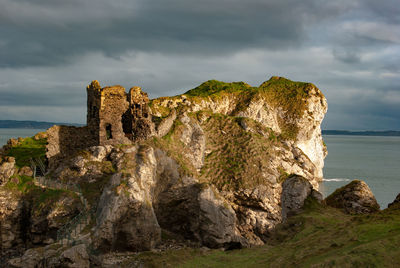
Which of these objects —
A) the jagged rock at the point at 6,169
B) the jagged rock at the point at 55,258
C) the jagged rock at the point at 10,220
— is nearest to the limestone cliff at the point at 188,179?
the jagged rock at the point at 6,169

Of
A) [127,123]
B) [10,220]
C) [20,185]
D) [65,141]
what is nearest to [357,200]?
[127,123]

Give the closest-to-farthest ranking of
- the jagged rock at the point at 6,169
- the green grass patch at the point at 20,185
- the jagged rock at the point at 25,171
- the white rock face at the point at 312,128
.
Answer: the green grass patch at the point at 20,185 < the jagged rock at the point at 6,169 < the jagged rock at the point at 25,171 < the white rock face at the point at 312,128

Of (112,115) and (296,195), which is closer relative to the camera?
(296,195)

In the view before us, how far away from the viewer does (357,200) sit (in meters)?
35.0

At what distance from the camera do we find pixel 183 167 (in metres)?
42.2

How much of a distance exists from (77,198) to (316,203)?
25.4 metres

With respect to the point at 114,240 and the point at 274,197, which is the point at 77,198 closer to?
the point at 114,240

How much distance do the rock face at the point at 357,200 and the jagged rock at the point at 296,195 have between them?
349 centimetres

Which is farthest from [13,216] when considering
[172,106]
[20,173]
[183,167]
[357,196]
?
[357,196]

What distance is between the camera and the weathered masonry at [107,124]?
43.1 m

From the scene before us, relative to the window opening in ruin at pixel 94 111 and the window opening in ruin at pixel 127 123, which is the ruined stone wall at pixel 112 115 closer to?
the window opening in ruin at pixel 127 123

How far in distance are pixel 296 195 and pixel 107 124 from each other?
2483cm

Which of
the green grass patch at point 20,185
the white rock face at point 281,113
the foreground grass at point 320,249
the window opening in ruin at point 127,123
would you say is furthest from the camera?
the white rock face at point 281,113

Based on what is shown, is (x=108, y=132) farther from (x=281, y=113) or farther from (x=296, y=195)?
(x=281, y=113)
